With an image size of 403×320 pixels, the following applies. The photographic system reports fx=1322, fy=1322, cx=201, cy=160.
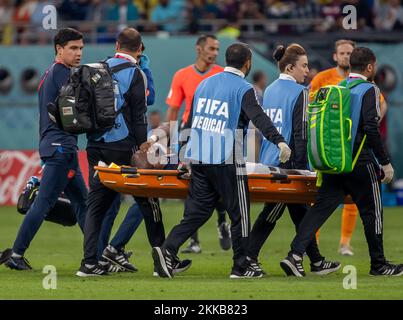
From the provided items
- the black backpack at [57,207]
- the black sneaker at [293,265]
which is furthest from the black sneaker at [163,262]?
the black backpack at [57,207]

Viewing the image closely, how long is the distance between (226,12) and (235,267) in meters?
15.1

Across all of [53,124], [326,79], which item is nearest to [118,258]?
[53,124]

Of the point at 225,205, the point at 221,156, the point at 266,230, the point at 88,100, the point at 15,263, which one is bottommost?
the point at 15,263

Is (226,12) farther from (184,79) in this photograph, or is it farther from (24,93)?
(184,79)

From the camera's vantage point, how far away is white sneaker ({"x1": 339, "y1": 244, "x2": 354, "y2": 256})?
627 inches

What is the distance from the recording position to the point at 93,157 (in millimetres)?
12914

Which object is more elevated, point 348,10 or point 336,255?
point 348,10

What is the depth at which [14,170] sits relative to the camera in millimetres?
24188

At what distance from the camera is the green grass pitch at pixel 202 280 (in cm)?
1128

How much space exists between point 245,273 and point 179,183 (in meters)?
1.10

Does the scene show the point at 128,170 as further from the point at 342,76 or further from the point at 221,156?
the point at 342,76

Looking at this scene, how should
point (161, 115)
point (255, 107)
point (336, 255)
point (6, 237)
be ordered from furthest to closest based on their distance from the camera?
point (161, 115), point (6, 237), point (336, 255), point (255, 107)
